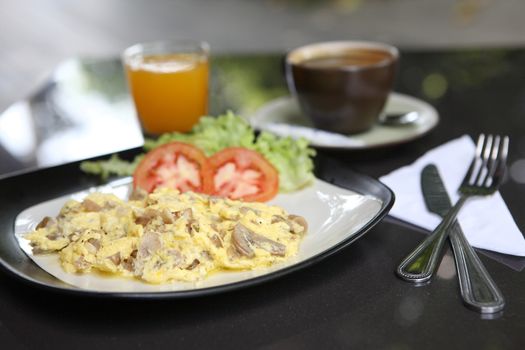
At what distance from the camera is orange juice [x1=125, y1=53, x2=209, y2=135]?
208 cm

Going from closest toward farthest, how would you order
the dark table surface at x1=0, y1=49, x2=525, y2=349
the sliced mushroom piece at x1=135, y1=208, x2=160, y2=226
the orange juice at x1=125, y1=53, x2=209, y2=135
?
1. the dark table surface at x1=0, y1=49, x2=525, y2=349
2. the sliced mushroom piece at x1=135, y1=208, x2=160, y2=226
3. the orange juice at x1=125, y1=53, x2=209, y2=135

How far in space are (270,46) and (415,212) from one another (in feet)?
13.5

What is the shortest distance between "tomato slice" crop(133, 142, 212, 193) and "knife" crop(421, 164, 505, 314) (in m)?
0.54

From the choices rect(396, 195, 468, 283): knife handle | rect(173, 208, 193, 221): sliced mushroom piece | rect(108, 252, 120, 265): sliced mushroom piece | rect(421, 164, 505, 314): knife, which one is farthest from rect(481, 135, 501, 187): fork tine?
rect(108, 252, 120, 265): sliced mushroom piece

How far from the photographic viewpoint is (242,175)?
1.62m

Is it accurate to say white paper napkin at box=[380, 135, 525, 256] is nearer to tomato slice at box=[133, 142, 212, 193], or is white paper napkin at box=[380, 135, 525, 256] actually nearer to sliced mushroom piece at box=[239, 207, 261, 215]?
sliced mushroom piece at box=[239, 207, 261, 215]

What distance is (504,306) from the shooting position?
1.13 m

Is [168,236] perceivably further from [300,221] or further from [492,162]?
[492,162]

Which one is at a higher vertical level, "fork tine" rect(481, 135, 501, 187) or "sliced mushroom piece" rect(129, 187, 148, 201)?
"sliced mushroom piece" rect(129, 187, 148, 201)

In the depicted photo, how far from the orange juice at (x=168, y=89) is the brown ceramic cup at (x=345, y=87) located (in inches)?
12.1

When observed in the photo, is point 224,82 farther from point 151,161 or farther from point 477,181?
point 477,181

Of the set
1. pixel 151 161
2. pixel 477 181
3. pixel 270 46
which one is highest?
pixel 151 161

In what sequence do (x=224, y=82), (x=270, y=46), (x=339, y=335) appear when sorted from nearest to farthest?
(x=339, y=335)
(x=224, y=82)
(x=270, y=46)

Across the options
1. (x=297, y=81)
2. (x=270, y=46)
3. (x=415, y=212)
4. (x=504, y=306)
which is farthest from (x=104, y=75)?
(x=270, y=46)
